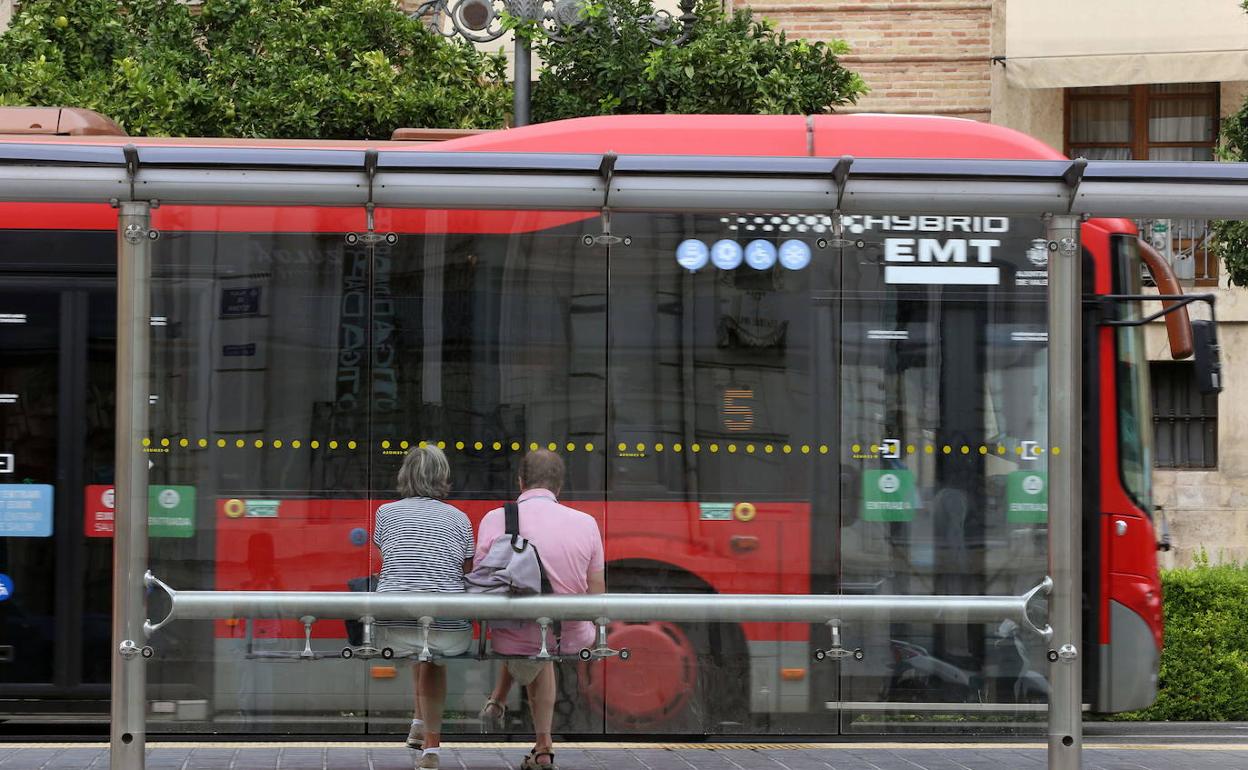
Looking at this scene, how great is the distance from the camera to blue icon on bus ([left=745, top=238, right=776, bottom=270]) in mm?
7996

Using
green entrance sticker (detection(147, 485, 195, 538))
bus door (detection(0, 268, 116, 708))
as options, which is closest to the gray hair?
green entrance sticker (detection(147, 485, 195, 538))

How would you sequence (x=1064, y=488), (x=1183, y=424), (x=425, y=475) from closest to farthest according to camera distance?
(x=1064, y=488), (x=425, y=475), (x=1183, y=424)

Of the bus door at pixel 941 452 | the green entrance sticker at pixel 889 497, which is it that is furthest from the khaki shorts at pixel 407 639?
the green entrance sticker at pixel 889 497

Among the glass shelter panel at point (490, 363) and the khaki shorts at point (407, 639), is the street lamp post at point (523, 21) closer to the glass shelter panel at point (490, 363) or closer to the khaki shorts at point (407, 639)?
the glass shelter panel at point (490, 363)

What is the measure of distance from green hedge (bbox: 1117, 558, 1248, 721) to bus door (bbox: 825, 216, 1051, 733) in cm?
418

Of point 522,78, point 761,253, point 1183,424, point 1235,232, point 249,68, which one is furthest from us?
point 1183,424

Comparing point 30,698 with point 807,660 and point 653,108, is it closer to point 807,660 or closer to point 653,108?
point 807,660

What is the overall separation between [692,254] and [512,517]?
5.48 ft

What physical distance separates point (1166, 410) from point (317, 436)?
12481mm

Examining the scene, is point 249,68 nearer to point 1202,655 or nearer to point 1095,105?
point 1202,655

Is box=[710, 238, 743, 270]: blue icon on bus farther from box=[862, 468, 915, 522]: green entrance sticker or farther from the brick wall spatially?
the brick wall

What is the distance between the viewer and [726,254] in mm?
8016

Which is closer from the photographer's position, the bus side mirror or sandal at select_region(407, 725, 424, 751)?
sandal at select_region(407, 725, 424, 751)

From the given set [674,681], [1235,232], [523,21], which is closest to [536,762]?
[674,681]
